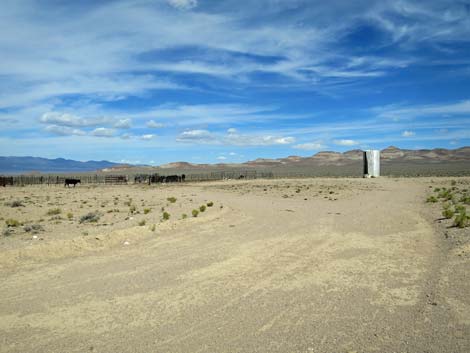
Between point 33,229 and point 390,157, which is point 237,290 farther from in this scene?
point 390,157

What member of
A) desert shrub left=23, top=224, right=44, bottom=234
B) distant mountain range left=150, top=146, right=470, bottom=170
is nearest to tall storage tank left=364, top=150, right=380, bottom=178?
desert shrub left=23, top=224, right=44, bottom=234

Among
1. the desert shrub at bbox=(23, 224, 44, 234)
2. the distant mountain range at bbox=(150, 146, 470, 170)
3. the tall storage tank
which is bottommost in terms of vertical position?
the desert shrub at bbox=(23, 224, 44, 234)

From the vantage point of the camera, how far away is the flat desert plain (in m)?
5.76

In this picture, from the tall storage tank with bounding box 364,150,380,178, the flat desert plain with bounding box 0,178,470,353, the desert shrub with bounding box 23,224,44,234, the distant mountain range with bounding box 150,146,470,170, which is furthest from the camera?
the distant mountain range with bounding box 150,146,470,170

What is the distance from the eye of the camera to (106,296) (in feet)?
25.3

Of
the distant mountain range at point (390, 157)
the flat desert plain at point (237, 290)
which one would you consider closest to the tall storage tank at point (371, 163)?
the flat desert plain at point (237, 290)

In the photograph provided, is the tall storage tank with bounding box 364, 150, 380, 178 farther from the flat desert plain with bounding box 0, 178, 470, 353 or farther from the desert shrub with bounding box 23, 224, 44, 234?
the desert shrub with bounding box 23, 224, 44, 234

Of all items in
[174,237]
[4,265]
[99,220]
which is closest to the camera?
[4,265]

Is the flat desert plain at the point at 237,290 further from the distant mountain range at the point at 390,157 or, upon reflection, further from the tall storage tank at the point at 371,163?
the distant mountain range at the point at 390,157

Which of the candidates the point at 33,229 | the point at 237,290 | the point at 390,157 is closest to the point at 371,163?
the point at 33,229

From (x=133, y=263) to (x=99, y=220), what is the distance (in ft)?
27.5

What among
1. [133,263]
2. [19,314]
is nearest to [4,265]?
[133,263]

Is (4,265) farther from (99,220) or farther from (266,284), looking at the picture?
(99,220)

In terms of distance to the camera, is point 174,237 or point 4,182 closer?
point 174,237
